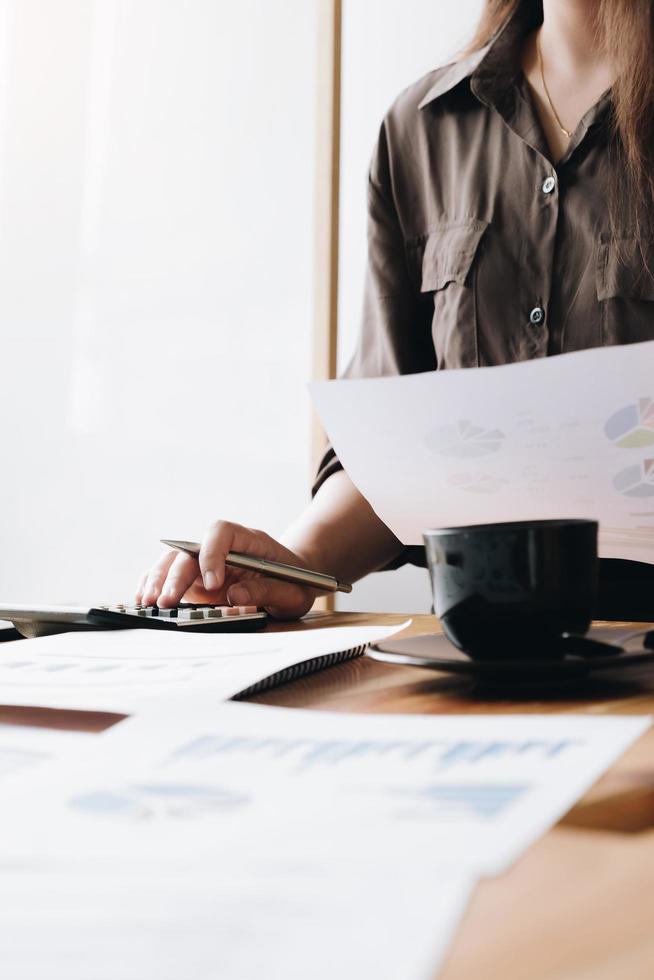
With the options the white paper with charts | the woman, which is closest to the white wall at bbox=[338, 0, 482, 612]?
the woman

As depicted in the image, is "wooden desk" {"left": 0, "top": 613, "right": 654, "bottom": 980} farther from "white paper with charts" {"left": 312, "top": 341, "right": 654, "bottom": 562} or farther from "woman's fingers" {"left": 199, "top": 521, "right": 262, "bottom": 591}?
"woman's fingers" {"left": 199, "top": 521, "right": 262, "bottom": 591}

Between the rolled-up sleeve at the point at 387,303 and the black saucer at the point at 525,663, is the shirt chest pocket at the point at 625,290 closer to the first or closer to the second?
the rolled-up sleeve at the point at 387,303

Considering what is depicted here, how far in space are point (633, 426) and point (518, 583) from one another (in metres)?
0.25

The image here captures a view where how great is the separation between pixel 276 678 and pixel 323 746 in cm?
14

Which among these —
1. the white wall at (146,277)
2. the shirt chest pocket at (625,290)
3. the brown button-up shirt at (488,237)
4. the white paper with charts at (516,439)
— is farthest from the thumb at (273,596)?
the white wall at (146,277)

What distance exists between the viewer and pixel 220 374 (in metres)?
1.84

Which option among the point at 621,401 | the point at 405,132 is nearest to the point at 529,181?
the point at 405,132

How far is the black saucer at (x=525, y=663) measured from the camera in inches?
14.6

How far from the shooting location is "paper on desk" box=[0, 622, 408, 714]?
14.3 inches

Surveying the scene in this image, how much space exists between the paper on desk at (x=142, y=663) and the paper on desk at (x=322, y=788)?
2.4 inches

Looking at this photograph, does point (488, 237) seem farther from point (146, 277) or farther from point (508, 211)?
point (146, 277)

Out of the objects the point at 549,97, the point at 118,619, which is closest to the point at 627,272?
the point at 549,97

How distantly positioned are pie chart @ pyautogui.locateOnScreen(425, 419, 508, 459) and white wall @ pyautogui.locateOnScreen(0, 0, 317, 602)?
108cm

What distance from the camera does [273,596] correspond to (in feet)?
2.65
